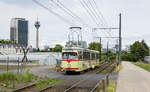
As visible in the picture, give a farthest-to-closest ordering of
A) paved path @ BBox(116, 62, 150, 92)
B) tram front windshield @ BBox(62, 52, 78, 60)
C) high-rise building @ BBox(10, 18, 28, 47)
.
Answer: high-rise building @ BBox(10, 18, 28, 47) < tram front windshield @ BBox(62, 52, 78, 60) < paved path @ BBox(116, 62, 150, 92)

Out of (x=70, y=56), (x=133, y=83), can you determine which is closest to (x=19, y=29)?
(x=70, y=56)

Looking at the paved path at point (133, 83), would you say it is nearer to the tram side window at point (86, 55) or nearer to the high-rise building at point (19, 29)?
the tram side window at point (86, 55)

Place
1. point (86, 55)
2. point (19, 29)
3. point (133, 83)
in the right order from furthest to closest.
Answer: point (19, 29), point (86, 55), point (133, 83)

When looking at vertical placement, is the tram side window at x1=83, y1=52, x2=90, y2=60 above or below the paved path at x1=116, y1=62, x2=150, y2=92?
above

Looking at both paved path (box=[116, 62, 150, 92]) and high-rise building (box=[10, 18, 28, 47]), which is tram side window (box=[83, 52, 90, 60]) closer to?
paved path (box=[116, 62, 150, 92])

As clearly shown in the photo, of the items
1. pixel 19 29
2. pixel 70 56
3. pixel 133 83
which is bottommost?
pixel 133 83

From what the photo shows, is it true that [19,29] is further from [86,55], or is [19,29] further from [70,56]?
[70,56]

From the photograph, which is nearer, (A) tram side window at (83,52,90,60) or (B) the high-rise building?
(A) tram side window at (83,52,90,60)

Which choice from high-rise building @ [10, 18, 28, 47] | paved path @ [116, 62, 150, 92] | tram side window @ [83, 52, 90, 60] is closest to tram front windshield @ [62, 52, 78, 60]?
tram side window @ [83, 52, 90, 60]

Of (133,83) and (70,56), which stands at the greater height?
(70,56)

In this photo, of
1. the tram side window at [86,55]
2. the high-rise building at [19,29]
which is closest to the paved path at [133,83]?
the tram side window at [86,55]

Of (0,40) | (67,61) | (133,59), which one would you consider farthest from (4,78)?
(0,40)

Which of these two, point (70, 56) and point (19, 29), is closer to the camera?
point (70, 56)

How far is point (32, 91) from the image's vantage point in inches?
567
